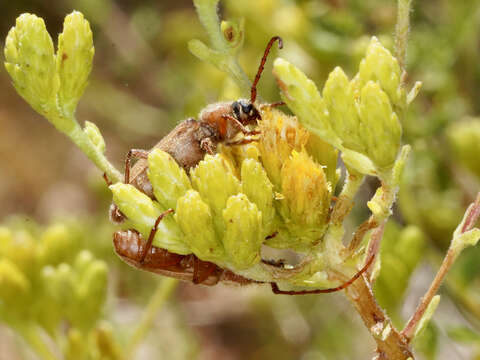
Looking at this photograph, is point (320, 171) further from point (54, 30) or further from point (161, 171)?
point (54, 30)

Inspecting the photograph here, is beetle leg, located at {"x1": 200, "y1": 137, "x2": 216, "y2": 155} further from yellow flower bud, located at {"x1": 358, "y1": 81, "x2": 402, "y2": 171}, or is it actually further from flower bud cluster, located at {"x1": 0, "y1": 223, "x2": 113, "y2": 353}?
flower bud cluster, located at {"x1": 0, "y1": 223, "x2": 113, "y2": 353}

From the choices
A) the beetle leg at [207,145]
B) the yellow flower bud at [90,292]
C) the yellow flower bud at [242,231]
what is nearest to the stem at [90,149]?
the beetle leg at [207,145]

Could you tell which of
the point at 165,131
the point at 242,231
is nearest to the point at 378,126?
the point at 242,231

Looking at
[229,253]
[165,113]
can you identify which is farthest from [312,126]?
[165,113]

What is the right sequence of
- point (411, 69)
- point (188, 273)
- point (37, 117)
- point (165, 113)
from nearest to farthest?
point (188, 273), point (411, 69), point (165, 113), point (37, 117)

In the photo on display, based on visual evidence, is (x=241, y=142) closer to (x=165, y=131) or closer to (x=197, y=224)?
(x=197, y=224)

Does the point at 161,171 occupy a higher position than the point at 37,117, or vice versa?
the point at 161,171

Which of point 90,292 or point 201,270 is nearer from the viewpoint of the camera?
point 201,270
